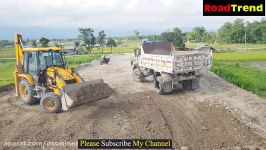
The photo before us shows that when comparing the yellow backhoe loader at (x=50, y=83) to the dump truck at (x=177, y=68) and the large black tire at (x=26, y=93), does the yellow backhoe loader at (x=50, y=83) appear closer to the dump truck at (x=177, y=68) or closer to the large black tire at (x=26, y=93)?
the large black tire at (x=26, y=93)

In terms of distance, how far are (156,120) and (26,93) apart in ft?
19.8

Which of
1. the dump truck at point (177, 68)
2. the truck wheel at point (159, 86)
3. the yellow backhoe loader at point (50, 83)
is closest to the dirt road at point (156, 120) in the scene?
the truck wheel at point (159, 86)

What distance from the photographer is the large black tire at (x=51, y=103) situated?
1164cm

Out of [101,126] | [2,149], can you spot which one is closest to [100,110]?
[101,126]

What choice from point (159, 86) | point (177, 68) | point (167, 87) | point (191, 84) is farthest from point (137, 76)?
point (177, 68)

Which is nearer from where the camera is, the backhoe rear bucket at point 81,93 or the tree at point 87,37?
the backhoe rear bucket at point 81,93

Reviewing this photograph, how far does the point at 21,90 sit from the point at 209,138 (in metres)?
8.45

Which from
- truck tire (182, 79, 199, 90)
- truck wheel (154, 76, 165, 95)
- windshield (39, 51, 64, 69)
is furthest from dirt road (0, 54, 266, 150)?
windshield (39, 51, 64, 69)

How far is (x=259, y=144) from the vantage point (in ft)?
28.8

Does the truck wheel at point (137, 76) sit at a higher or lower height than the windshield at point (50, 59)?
lower

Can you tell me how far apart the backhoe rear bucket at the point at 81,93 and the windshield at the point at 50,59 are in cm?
204

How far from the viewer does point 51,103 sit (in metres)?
11.9

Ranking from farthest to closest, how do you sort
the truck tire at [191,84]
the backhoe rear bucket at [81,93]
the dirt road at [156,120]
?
the truck tire at [191,84] < the backhoe rear bucket at [81,93] < the dirt road at [156,120]

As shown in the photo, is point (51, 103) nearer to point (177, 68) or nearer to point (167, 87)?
point (167, 87)
